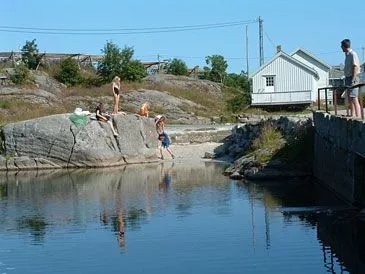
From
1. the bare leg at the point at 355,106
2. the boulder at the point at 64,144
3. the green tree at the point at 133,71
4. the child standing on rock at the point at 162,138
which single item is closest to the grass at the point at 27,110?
the green tree at the point at 133,71

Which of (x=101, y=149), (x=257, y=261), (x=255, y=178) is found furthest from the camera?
(x=101, y=149)

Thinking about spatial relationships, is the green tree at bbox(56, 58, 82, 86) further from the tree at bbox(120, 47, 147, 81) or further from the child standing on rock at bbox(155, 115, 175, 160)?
the child standing on rock at bbox(155, 115, 175, 160)

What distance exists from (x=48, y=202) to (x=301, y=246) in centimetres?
1022

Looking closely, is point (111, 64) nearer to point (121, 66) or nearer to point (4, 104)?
point (121, 66)

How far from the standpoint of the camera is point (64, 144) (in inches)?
1298

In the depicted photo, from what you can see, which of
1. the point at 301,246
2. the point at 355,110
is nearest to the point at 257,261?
the point at 301,246

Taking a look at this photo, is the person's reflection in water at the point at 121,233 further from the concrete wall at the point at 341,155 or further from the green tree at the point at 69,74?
the green tree at the point at 69,74

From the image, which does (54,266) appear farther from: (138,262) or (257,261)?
(257,261)

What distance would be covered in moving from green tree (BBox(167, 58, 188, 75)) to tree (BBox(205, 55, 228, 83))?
7.57 metres

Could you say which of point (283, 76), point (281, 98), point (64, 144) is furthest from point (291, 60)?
point (64, 144)

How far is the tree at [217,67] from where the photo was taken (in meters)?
91.1

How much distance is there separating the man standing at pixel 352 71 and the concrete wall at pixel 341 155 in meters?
0.49

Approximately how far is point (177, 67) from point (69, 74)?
58.3 ft

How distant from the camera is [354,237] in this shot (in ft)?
48.8
